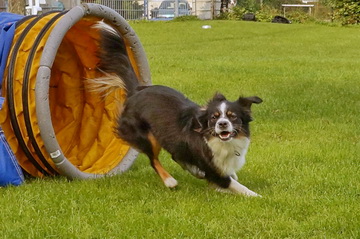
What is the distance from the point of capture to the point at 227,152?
5465mm

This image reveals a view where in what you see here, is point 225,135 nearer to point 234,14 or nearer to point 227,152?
point 227,152

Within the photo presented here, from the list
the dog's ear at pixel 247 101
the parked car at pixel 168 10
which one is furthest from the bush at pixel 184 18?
the dog's ear at pixel 247 101

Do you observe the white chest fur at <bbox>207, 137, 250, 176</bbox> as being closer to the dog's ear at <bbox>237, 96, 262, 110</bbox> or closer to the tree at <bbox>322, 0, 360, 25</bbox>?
the dog's ear at <bbox>237, 96, 262, 110</bbox>

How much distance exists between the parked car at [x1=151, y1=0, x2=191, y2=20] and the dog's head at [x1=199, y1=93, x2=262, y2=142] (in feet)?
89.1

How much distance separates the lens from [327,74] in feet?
45.1

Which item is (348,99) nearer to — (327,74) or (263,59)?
(327,74)

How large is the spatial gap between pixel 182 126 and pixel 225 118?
20.4 inches

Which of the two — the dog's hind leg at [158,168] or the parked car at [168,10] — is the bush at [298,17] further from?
the dog's hind leg at [158,168]

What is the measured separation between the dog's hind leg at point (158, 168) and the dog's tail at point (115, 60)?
0.61m

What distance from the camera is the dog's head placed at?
5.26m

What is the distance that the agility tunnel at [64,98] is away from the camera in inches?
225

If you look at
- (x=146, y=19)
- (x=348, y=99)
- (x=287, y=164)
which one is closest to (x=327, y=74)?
(x=348, y=99)

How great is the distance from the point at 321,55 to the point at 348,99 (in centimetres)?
810

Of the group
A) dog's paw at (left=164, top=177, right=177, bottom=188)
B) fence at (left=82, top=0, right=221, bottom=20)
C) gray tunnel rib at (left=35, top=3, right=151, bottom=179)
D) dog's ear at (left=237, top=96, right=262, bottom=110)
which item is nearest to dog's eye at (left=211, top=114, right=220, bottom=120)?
dog's ear at (left=237, top=96, right=262, bottom=110)
